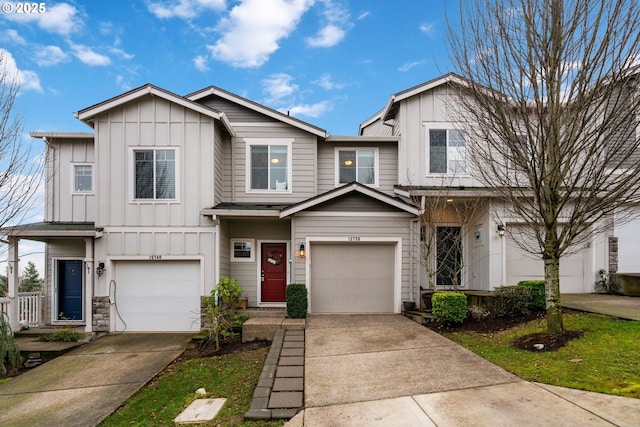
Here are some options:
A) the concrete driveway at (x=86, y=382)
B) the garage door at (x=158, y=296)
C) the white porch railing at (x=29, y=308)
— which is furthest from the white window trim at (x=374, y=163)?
the white porch railing at (x=29, y=308)

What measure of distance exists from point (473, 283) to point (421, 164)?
13.6ft

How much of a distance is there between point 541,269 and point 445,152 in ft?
14.9

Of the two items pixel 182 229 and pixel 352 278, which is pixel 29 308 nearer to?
pixel 182 229

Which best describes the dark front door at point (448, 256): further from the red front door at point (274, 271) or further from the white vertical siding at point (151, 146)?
the white vertical siding at point (151, 146)

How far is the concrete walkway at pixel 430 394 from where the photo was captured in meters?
3.63

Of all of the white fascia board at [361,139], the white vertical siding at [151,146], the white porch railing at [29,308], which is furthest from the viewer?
the white fascia board at [361,139]

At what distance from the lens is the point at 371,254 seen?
992cm

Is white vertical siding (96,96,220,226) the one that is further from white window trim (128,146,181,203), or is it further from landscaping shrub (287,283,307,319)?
landscaping shrub (287,283,307,319)

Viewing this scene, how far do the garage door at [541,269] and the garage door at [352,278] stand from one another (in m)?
3.73

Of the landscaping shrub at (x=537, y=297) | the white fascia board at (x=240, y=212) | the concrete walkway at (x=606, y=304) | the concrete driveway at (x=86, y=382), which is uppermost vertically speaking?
the white fascia board at (x=240, y=212)

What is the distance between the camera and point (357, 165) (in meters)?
11.5

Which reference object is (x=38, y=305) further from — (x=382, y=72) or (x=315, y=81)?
(x=315, y=81)
